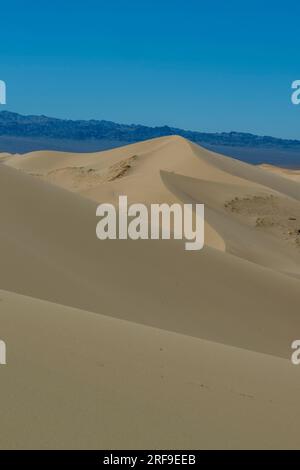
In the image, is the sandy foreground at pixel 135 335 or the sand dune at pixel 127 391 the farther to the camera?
the sandy foreground at pixel 135 335

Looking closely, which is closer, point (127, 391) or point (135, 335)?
point (127, 391)

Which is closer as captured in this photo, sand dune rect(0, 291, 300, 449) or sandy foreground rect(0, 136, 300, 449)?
sand dune rect(0, 291, 300, 449)

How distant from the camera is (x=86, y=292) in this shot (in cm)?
752

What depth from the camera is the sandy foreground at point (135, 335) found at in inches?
125

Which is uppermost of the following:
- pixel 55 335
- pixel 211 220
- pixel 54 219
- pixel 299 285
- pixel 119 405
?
pixel 211 220

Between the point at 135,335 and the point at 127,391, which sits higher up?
the point at 135,335

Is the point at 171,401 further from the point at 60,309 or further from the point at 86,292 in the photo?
the point at 86,292

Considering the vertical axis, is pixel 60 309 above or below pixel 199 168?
below

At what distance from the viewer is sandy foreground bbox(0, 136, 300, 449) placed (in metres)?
3.18

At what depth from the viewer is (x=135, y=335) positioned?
5.04 meters

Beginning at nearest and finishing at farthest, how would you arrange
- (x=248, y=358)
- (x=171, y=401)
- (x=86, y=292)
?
(x=171, y=401) → (x=248, y=358) → (x=86, y=292)

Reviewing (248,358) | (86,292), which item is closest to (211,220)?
(86,292)

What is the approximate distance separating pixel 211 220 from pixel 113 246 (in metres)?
8.57
